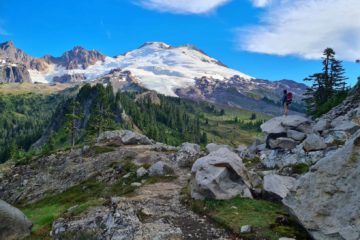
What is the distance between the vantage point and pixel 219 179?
29578 millimetres

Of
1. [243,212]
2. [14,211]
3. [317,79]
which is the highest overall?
[317,79]

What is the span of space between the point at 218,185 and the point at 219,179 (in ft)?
1.61

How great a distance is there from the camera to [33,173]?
2704 inches

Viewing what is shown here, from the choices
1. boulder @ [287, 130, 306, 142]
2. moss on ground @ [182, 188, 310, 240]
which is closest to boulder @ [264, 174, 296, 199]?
moss on ground @ [182, 188, 310, 240]

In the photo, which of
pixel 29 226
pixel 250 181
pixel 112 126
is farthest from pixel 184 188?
pixel 112 126

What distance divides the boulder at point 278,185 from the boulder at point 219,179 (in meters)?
1.53

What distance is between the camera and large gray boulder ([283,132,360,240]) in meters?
17.3

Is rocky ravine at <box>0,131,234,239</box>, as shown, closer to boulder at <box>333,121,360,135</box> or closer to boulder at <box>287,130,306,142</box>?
boulder at <box>287,130,306,142</box>

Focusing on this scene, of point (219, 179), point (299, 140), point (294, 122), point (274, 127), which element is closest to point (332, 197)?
point (219, 179)

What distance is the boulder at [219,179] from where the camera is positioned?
29.1m

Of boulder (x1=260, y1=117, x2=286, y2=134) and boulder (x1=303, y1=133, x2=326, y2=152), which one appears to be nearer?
boulder (x1=303, y1=133, x2=326, y2=152)

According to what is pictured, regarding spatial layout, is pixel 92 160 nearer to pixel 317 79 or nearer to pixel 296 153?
pixel 296 153

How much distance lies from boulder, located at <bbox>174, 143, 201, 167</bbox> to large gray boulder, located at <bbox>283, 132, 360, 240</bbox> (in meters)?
28.7

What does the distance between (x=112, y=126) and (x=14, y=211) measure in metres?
75.4
